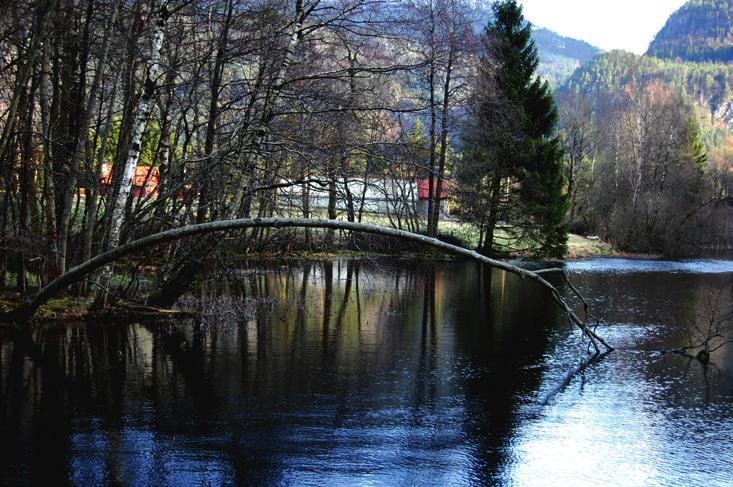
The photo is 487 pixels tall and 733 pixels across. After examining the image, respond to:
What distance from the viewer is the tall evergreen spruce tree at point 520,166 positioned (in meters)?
33.6

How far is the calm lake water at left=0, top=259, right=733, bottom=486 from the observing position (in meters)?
7.38

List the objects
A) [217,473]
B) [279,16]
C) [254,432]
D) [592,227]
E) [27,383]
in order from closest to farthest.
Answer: [217,473]
[254,432]
[27,383]
[279,16]
[592,227]

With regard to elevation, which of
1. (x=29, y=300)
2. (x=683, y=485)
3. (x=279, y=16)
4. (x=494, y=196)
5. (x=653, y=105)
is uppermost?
(x=653, y=105)

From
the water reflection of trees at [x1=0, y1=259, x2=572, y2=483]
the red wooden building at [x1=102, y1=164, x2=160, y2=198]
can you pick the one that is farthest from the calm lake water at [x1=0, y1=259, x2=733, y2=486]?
the red wooden building at [x1=102, y1=164, x2=160, y2=198]

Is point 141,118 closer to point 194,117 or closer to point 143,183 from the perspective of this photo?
point 143,183

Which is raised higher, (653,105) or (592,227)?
(653,105)

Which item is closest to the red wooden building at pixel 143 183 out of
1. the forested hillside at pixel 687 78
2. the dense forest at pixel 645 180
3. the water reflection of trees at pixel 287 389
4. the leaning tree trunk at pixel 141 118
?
the leaning tree trunk at pixel 141 118

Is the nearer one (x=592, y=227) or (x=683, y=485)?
(x=683, y=485)

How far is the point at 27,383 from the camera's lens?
32.9 ft

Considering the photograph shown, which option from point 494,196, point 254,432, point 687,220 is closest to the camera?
point 254,432

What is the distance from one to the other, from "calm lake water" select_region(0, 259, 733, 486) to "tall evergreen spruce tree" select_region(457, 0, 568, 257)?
17.8 meters

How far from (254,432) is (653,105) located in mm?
55149

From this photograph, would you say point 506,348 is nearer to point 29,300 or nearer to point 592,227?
point 29,300

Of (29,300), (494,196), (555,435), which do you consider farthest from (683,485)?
(494,196)
